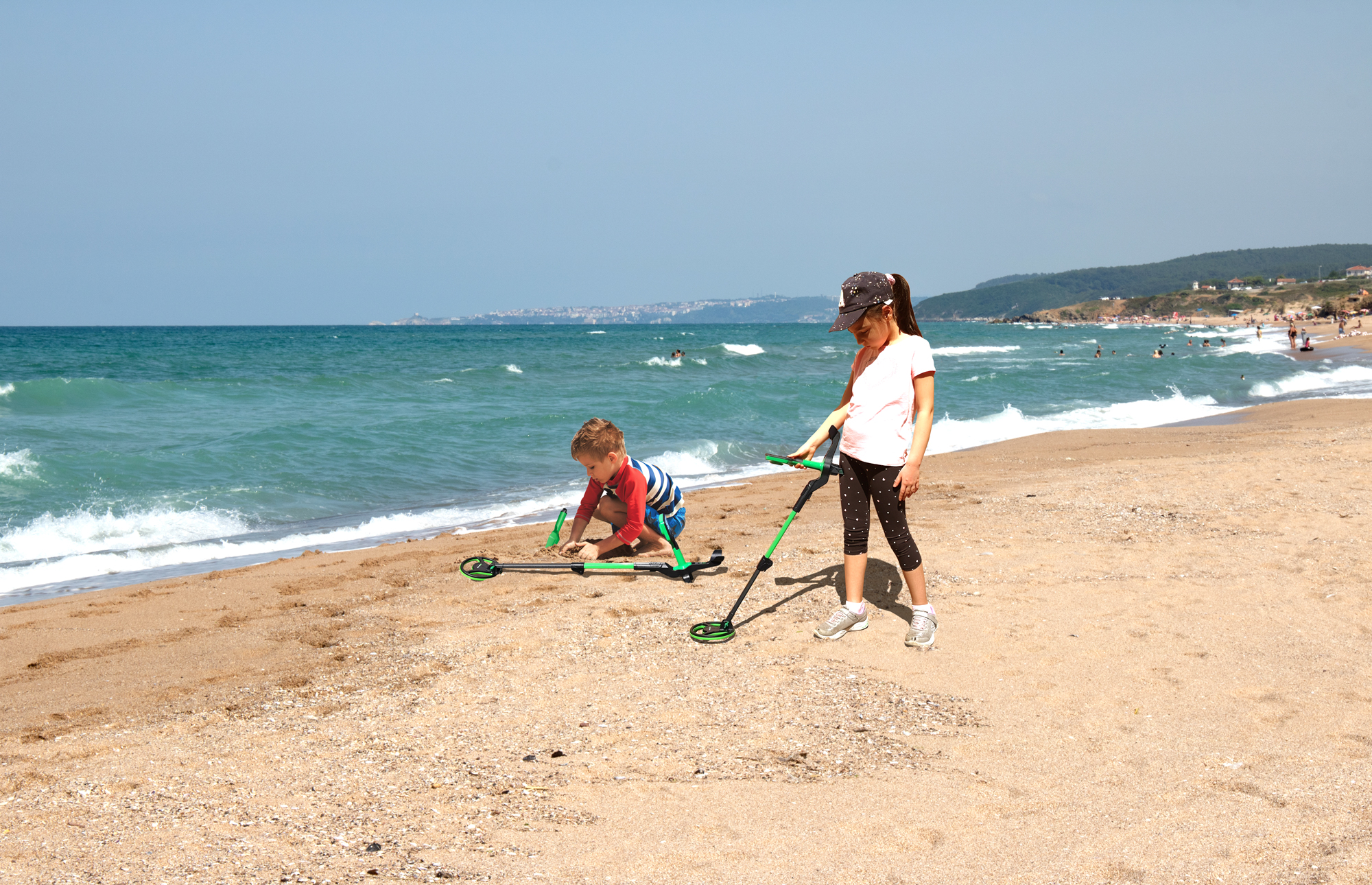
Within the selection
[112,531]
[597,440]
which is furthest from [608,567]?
[112,531]

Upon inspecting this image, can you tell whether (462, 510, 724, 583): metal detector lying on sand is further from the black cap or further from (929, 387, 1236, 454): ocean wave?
(929, 387, 1236, 454): ocean wave

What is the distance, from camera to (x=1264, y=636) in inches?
171

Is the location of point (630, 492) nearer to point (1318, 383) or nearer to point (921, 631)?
A: point (921, 631)

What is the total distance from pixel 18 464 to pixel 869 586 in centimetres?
1104

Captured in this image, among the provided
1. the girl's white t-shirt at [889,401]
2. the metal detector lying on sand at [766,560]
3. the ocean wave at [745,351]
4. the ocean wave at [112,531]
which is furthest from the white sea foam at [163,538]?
the ocean wave at [745,351]

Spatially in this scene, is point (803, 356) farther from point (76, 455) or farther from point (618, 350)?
point (76, 455)

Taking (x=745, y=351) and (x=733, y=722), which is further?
(x=745, y=351)

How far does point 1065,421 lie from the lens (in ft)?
58.7

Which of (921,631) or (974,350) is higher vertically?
(974,350)

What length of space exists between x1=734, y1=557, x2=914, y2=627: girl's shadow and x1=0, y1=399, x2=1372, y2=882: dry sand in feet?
0.09

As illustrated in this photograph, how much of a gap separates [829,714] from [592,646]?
133 cm

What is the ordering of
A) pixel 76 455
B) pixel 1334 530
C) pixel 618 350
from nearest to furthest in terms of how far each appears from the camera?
pixel 1334 530
pixel 76 455
pixel 618 350

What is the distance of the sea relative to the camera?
8930mm

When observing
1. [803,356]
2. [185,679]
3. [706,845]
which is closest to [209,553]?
[185,679]
